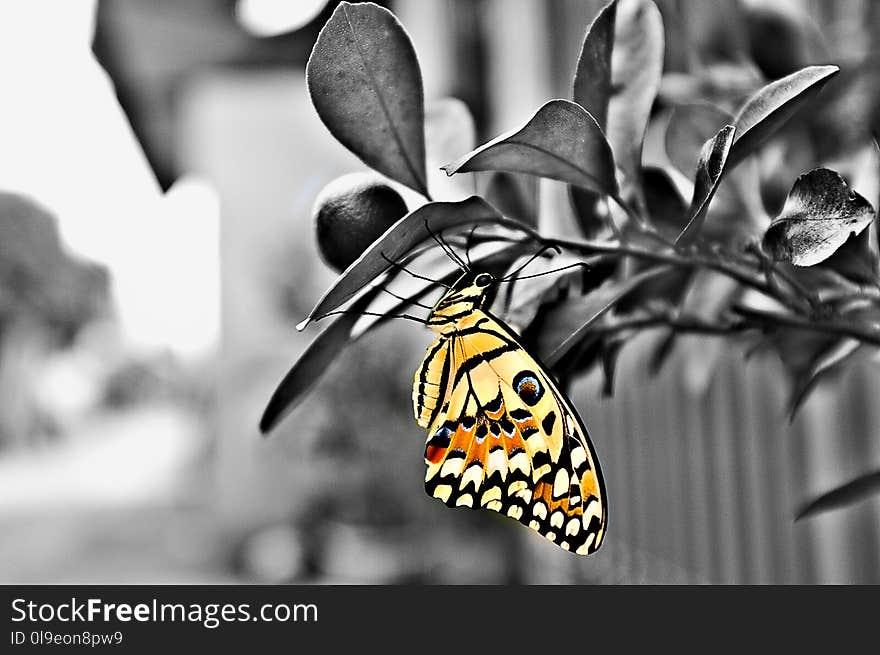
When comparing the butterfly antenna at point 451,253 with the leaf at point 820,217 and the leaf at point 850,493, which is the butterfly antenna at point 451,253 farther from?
the leaf at point 850,493

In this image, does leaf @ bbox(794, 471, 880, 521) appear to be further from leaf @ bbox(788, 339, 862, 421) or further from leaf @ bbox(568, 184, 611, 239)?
leaf @ bbox(568, 184, 611, 239)

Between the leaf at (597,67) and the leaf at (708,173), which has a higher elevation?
the leaf at (597,67)

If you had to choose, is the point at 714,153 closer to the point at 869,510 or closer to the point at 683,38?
the point at 683,38

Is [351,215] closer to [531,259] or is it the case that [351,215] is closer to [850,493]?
[531,259]

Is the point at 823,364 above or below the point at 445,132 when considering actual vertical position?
below

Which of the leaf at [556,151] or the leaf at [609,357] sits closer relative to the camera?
the leaf at [556,151]

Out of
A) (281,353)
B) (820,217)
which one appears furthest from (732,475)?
(281,353)

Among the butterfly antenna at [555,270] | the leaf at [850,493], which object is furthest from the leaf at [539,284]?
the leaf at [850,493]
